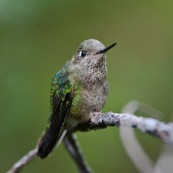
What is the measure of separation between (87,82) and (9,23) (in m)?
2.03

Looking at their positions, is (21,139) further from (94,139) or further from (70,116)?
(70,116)

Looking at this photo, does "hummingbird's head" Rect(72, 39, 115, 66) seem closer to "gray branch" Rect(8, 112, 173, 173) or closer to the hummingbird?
the hummingbird

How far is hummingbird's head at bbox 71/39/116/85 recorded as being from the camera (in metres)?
3.54

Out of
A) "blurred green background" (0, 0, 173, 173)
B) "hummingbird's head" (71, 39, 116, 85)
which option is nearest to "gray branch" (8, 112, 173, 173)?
"hummingbird's head" (71, 39, 116, 85)

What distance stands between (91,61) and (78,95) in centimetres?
32

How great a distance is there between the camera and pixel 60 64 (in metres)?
5.80

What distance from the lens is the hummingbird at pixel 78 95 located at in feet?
11.2

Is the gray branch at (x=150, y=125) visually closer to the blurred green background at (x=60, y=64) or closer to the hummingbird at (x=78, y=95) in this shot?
the hummingbird at (x=78, y=95)

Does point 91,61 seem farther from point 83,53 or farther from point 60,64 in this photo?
point 60,64

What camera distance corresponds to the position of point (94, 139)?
5160mm

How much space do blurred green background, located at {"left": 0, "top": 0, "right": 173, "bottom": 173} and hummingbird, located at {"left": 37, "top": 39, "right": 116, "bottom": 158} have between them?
1469 mm

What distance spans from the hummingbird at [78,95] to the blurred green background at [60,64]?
4.82ft

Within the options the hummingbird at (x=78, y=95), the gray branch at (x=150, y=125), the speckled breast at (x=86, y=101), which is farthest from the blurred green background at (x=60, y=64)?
the gray branch at (x=150, y=125)

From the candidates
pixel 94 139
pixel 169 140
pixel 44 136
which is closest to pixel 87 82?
pixel 44 136
